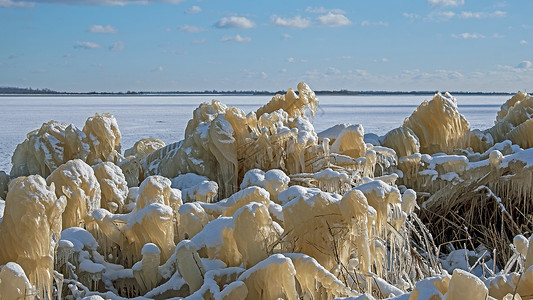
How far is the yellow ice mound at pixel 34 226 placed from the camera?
126 inches

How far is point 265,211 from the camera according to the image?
335 centimetres

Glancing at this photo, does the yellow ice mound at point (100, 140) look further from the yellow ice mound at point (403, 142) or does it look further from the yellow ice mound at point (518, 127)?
the yellow ice mound at point (518, 127)

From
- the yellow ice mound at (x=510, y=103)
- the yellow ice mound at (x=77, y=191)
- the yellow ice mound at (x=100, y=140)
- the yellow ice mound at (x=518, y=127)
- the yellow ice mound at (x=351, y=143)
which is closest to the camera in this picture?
the yellow ice mound at (x=77, y=191)

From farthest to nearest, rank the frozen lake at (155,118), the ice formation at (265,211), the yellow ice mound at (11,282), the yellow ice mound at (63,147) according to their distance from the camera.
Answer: the frozen lake at (155,118)
the yellow ice mound at (63,147)
the ice formation at (265,211)
the yellow ice mound at (11,282)

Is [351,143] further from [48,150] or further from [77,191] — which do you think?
[48,150]

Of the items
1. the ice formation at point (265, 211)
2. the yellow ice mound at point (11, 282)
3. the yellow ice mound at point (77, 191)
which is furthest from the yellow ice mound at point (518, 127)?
the yellow ice mound at point (11, 282)

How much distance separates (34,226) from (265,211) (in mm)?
1189

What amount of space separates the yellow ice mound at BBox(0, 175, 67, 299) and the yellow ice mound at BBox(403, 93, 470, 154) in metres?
5.53

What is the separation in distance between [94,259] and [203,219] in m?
0.76

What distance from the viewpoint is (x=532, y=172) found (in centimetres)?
673

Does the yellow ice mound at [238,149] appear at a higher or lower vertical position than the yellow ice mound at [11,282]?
higher

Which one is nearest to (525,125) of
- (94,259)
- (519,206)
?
(519,206)

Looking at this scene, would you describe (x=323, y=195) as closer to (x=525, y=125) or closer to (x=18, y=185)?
(x=18, y=185)

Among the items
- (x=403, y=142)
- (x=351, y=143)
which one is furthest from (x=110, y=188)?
(x=403, y=142)
